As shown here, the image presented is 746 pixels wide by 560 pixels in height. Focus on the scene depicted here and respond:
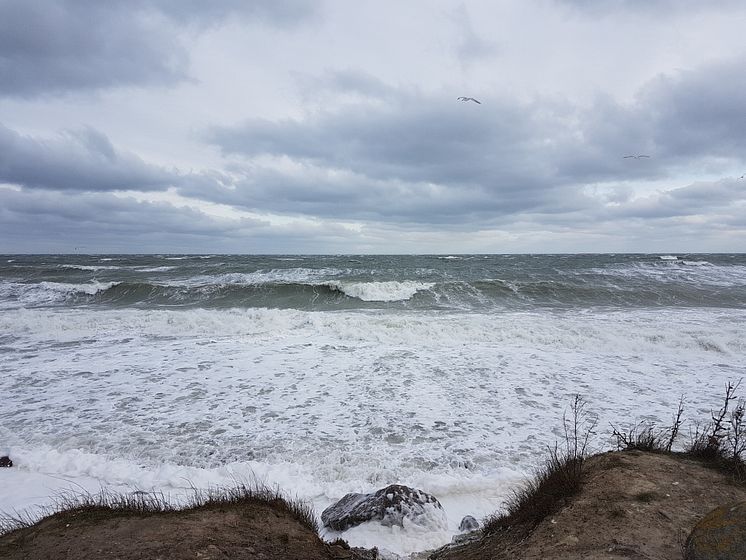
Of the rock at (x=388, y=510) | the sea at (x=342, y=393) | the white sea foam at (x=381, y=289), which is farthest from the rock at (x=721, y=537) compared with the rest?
Answer: the white sea foam at (x=381, y=289)

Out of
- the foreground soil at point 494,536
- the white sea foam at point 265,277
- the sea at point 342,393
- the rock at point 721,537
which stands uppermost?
the white sea foam at point 265,277

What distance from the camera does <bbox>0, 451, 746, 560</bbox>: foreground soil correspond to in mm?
2889

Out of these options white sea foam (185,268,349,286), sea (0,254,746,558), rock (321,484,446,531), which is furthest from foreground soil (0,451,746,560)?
white sea foam (185,268,349,286)

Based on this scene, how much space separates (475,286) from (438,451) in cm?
2101

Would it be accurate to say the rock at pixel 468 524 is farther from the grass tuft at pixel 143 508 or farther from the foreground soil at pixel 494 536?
the grass tuft at pixel 143 508

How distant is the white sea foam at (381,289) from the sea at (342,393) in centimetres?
486

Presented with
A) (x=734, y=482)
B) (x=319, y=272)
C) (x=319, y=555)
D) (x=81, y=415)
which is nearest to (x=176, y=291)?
(x=319, y=272)

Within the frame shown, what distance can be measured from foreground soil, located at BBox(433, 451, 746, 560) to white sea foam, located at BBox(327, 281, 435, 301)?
19.6 m

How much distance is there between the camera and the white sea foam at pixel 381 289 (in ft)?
79.9

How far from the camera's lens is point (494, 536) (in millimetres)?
3609

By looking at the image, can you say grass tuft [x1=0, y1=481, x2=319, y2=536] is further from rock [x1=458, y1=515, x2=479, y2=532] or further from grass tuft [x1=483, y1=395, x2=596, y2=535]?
grass tuft [x1=483, y1=395, x2=596, y2=535]

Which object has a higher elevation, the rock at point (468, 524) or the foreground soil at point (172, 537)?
the foreground soil at point (172, 537)

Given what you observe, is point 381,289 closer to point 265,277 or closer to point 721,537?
point 265,277

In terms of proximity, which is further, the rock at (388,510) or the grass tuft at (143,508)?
the rock at (388,510)
